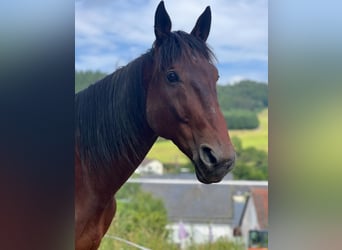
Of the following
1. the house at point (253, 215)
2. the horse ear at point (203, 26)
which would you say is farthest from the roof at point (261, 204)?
the horse ear at point (203, 26)

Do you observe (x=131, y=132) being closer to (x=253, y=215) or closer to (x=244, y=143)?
(x=244, y=143)

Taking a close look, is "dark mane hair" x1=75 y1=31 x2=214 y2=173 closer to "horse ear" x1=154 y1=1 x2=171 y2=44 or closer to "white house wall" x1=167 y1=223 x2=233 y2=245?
"horse ear" x1=154 y1=1 x2=171 y2=44

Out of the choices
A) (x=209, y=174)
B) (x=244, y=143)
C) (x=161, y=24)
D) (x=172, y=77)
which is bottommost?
(x=209, y=174)

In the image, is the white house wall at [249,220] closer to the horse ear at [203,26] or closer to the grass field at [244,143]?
the grass field at [244,143]

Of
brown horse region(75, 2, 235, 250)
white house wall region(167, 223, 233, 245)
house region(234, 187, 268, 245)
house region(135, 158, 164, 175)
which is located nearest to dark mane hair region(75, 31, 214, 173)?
brown horse region(75, 2, 235, 250)

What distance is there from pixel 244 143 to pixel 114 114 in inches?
19.3

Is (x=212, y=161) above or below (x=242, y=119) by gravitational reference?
below

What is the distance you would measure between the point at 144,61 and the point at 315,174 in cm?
66

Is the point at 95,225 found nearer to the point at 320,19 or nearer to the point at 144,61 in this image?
the point at 144,61

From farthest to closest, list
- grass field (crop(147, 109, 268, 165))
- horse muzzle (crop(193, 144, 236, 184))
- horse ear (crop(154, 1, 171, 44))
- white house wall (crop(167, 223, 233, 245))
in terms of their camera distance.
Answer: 1. white house wall (crop(167, 223, 233, 245))
2. grass field (crop(147, 109, 268, 165))
3. horse ear (crop(154, 1, 171, 44))
4. horse muzzle (crop(193, 144, 236, 184))

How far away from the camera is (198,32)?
1396 millimetres

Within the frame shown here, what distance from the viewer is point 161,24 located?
52.9 inches

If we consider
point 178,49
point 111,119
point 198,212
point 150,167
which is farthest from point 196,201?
point 178,49

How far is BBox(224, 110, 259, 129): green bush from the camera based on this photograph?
1.47 metres
